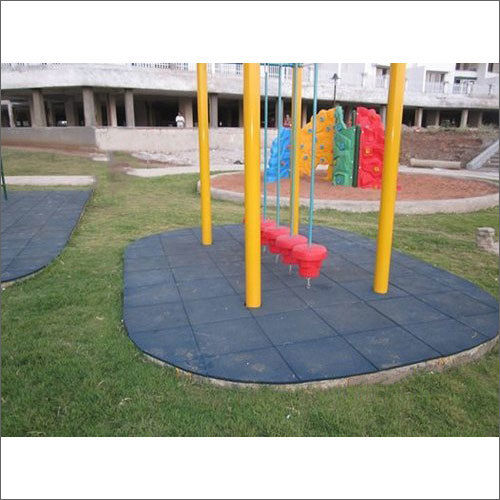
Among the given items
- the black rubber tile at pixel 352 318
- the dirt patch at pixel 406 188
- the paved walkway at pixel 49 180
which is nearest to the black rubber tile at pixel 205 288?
the black rubber tile at pixel 352 318

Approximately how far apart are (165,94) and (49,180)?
16056 mm

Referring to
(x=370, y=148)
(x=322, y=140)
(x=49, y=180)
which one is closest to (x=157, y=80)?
(x=49, y=180)

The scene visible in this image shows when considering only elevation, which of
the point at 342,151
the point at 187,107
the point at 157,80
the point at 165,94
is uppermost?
the point at 157,80

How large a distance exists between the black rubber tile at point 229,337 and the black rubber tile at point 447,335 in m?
1.37

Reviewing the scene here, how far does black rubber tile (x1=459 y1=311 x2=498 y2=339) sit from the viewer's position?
3801 millimetres

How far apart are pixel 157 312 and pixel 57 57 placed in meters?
2.73

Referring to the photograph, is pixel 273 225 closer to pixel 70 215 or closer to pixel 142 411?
pixel 142 411

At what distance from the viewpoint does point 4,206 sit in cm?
939

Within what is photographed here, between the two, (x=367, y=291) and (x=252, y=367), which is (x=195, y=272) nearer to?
(x=367, y=291)

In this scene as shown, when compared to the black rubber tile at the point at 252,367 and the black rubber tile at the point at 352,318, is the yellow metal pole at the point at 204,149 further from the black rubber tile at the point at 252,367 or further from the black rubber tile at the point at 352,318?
the black rubber tile at the point at 252,367

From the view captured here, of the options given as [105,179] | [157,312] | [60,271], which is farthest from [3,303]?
[105,179]

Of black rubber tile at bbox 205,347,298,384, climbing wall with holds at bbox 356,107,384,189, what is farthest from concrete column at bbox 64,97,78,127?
black rubber tile at bbox 205,347,298,384

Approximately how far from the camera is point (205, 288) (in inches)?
188

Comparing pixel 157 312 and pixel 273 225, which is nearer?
pixel 157 312
